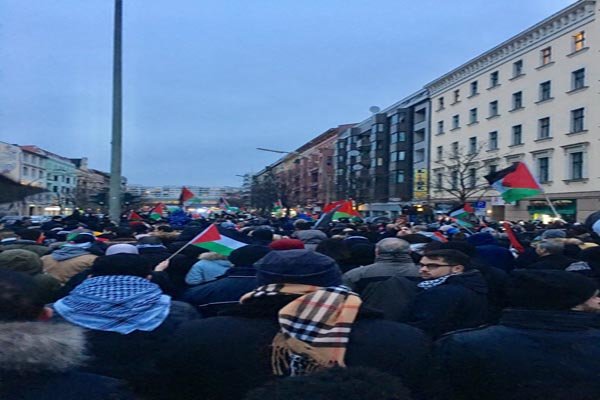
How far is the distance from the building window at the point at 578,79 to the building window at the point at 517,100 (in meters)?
5.48

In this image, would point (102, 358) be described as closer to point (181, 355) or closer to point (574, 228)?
point (181, 355)

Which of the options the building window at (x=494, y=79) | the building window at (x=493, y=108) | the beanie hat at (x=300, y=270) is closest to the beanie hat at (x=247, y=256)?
the beanie hat at (x=300, y=270)

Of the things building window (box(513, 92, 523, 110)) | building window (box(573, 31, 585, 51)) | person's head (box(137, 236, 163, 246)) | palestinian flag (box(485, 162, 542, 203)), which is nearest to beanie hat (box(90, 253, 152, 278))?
person's head (box(137, 236, 163, 246))

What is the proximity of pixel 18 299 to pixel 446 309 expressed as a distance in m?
2.49

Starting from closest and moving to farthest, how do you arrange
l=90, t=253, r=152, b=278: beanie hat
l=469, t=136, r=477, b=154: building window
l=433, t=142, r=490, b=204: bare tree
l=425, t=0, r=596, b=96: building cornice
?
1. l=90, t=253, r=152, b=278: beanie hat
2. l=425, t=0, r=596, b=96: building cornice
3. l=433, t=142, r=490, b=204: bare tree
4. l=469, t=136, r=477, b=154: building window

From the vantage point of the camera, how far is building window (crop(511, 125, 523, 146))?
42.4 m

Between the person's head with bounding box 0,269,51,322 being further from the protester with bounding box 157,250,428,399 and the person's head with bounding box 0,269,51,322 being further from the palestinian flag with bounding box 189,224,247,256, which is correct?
the palestinian flag with bounding box 189,224,247,256

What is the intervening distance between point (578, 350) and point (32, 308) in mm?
2133

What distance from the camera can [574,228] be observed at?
10188 millimetres

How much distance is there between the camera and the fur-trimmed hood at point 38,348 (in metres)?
1.76

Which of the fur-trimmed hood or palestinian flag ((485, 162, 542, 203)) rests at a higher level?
palestinian flag ((485, 162, 542, 203))

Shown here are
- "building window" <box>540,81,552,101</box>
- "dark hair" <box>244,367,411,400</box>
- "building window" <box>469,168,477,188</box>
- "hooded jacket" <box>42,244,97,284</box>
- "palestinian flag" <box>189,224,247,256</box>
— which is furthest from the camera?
"building window" <box>469,168,477,188</box>

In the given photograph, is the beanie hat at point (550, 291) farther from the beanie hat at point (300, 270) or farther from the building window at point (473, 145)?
the building window at point (473, 145)

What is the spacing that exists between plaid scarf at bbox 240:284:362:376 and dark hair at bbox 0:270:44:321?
0.92 meters
